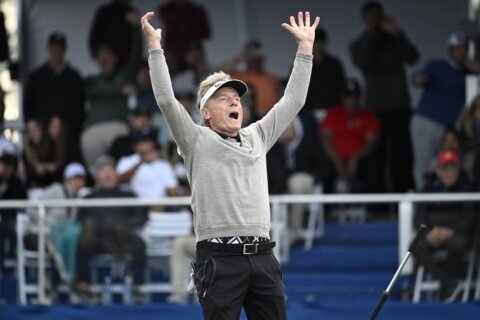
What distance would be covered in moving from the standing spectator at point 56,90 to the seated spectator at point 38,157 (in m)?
0.52

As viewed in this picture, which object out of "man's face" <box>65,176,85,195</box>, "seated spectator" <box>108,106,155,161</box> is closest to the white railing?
"man's face" <box>65,176,85,195</box>

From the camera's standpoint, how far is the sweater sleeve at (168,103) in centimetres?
636

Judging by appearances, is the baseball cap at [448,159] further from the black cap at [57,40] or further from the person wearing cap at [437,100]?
the black cap at [57,40]

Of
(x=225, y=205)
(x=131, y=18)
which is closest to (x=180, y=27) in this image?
(x=131, y=18)

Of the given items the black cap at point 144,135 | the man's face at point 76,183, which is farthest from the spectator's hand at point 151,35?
the man's face at point 76,183

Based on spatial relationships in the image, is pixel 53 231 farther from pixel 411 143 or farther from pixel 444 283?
pixel 411 143

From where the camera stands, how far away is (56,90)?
14203mm

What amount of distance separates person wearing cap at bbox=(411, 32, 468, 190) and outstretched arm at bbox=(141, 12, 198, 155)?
7.32 m

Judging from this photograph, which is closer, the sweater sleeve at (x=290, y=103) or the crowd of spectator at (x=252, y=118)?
the sweater sleeve at (x=290, y=103)

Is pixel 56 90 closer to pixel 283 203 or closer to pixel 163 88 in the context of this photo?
pixel 283 203

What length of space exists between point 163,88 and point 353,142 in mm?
7436

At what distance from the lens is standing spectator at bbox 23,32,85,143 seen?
46.6 ft

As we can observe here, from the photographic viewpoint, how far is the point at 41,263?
11133 mm

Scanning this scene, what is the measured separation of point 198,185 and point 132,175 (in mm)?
6167
